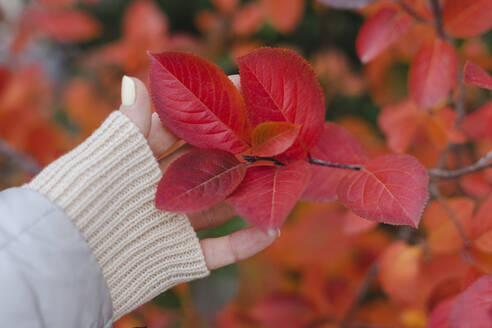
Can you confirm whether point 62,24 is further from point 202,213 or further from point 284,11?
point 202,213

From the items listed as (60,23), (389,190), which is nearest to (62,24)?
(60,23)

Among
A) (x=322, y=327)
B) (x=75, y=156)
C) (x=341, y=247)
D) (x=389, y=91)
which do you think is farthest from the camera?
(x=389, y=91)

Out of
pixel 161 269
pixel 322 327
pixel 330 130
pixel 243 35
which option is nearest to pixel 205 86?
pixel 330 130

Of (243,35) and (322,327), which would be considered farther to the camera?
(243,35)

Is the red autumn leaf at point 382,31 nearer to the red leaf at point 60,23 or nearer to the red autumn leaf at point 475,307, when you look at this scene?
the red autumn leaf at point 475,307

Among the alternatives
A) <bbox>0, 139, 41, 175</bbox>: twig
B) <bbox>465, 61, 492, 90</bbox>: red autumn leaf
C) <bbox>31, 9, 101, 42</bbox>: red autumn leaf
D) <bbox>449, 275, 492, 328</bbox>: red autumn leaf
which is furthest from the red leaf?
<bbox>449, 275, 492, 328</bbox>: red autumn leaf

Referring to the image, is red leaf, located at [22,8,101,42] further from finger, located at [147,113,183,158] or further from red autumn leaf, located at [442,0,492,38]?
red autumn leaf, located at [442,0,492,38]

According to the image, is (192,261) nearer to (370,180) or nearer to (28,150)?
(370,180)

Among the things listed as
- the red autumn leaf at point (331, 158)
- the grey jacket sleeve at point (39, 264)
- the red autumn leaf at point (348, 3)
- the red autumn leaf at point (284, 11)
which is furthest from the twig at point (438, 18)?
the grey jacket sleeve at point (39, 264)
